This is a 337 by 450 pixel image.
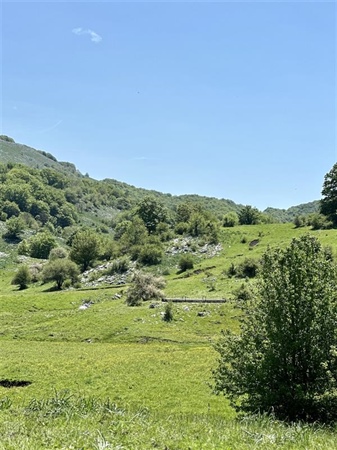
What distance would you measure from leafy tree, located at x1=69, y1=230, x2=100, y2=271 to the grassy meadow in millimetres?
14977

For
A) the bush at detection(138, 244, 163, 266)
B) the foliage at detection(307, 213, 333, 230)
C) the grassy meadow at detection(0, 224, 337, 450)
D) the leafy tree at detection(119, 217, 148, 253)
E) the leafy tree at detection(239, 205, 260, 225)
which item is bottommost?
the grassy meadow at detection(0, 224, 337, 450)

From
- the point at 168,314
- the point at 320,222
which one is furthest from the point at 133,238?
the point at 168,314

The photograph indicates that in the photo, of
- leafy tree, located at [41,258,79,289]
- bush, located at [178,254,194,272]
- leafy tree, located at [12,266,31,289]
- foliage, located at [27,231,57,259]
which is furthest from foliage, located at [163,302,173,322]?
foliage, located at [27,231,57,259]

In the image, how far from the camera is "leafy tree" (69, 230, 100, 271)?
112750 mm

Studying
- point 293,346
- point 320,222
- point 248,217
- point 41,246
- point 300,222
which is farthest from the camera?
point 248,217

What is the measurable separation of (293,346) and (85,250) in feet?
324

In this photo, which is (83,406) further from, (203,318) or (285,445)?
(203,318)

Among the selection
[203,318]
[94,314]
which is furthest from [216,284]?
[94,314]

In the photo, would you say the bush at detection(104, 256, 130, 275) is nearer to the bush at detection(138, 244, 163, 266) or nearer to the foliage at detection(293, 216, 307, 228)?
the bush at detection(138, 244, 163, 266)

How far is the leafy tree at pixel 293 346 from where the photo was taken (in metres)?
18.6

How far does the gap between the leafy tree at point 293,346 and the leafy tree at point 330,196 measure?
100 m

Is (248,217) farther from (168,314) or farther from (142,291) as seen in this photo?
(168,314)

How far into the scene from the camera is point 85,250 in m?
113

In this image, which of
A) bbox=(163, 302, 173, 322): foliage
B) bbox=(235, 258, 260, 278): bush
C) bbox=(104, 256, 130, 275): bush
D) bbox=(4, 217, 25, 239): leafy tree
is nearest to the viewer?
bbox=(163, 302, 173, 322): foliage
